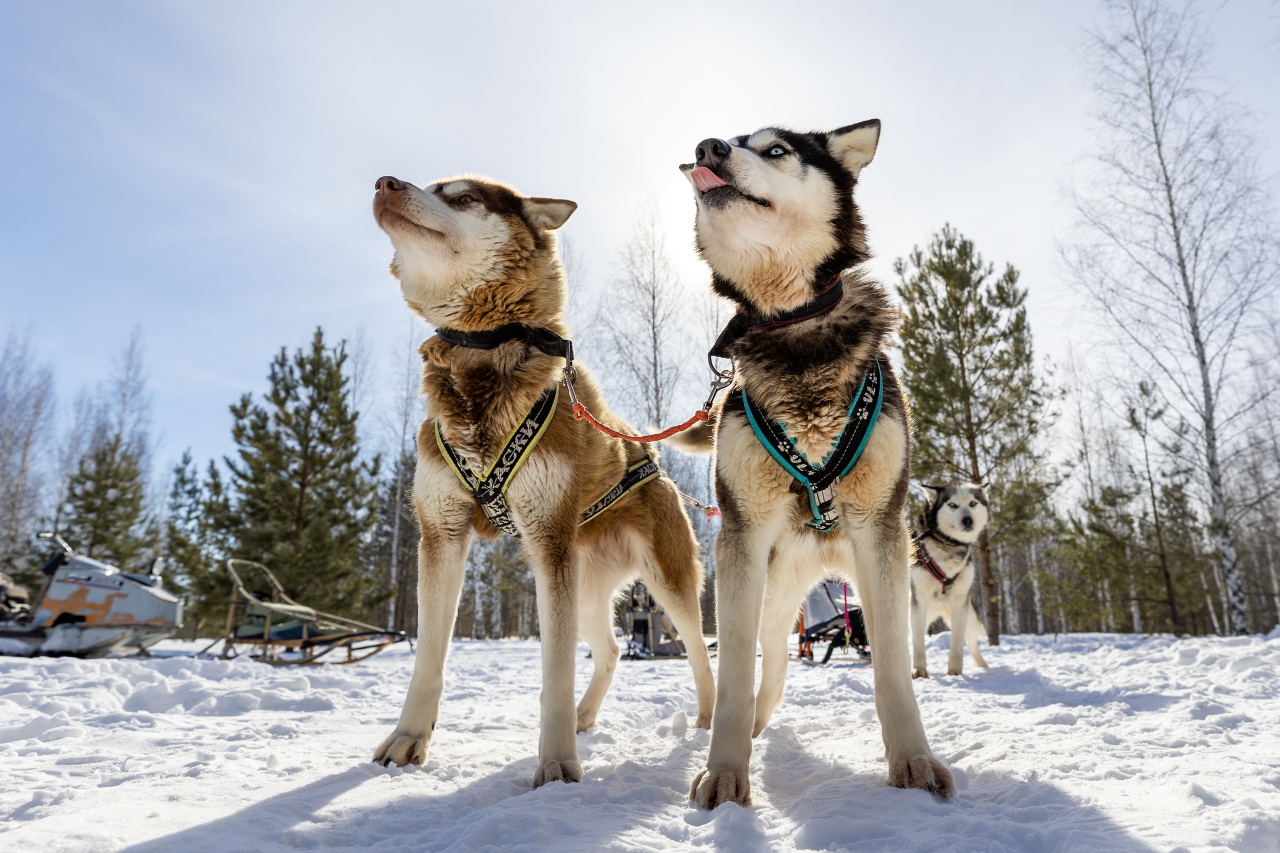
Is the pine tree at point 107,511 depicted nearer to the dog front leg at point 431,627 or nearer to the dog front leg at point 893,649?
the dog front leg at point 431,627

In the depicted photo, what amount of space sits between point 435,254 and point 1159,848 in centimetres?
284

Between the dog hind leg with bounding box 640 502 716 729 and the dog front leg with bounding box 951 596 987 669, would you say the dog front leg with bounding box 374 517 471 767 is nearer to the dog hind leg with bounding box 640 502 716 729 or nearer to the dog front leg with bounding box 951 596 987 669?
the dog hind leg with bounding box 640 502 716 729

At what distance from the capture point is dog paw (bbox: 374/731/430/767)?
8.00 feet

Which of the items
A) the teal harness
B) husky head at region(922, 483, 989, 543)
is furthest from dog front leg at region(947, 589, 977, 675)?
the teal harness

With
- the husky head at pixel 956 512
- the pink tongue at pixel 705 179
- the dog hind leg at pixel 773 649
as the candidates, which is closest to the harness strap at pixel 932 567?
the husky head at pixel 956 512

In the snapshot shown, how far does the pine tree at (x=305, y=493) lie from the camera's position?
52.7 feet

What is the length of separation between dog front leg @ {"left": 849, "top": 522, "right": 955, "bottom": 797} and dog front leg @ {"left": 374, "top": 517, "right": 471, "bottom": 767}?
5.16 ft

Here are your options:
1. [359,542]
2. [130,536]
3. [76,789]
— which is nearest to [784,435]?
[76,789]

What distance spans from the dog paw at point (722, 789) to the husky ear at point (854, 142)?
86.7 inches

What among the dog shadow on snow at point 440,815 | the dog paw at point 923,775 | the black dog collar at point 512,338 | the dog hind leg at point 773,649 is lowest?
the dog shadow on snow at point 440,815

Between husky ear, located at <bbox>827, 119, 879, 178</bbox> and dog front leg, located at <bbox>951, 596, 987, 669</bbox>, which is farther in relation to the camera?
dog front leg, located at <bbox>951, 596, 987, 669</bbox>

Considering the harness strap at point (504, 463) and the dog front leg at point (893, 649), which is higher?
the harness strap at point (504, 463)

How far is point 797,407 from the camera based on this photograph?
7.39ft

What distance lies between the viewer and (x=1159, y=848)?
142 centimetres
